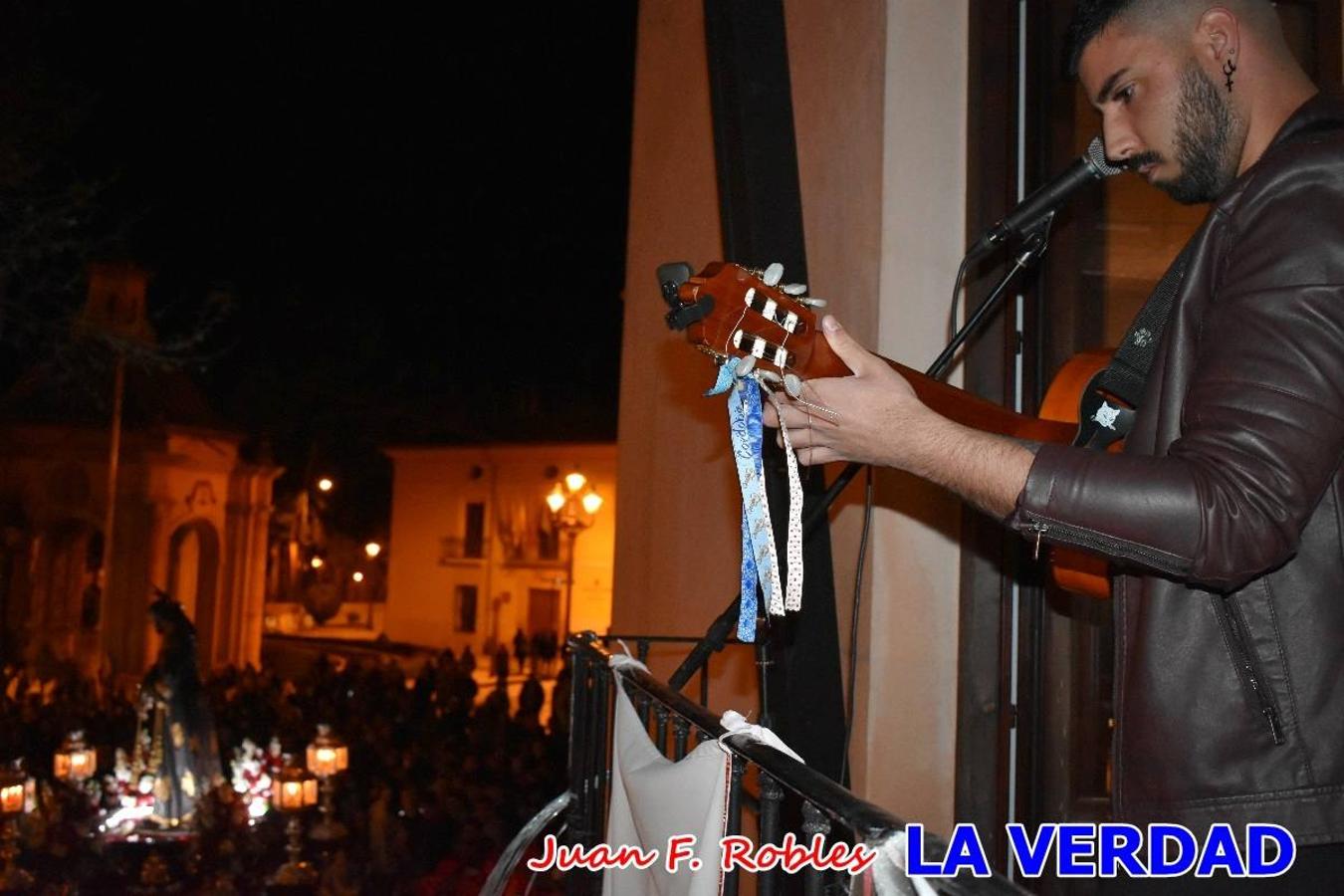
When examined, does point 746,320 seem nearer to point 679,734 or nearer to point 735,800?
point 735,800

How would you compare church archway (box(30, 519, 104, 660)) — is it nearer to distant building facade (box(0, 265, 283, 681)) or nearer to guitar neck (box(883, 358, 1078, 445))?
distant building facade (box(0, 265, 283, 681))

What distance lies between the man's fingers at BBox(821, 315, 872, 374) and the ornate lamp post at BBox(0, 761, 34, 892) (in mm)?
7125

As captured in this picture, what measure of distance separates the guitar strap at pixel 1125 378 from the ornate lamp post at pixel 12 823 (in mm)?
7145

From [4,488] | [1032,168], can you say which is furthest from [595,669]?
[4,488]

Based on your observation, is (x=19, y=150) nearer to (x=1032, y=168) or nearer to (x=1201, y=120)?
(x=1032, y=168)

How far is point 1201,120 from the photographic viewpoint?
1.70 m

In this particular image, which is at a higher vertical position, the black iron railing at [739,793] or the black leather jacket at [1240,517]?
the black leather jacket at [1240,517]

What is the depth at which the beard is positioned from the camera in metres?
1.69

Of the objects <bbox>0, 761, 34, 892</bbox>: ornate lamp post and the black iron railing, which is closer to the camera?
the black iron railing

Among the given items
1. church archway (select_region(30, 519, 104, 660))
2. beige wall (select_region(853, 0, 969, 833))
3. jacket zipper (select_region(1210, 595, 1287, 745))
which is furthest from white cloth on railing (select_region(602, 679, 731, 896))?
church archway (select_region(30, 519, 104, 660))

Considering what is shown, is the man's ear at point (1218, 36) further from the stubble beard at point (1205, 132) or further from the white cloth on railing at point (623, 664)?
the white cloth on railing at point (623, 664)

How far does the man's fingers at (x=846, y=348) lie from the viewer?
167 cm

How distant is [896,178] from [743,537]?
6.25 ft

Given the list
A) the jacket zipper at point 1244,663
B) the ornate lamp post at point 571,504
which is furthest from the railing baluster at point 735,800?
the ornate lamp post at point 571,504
